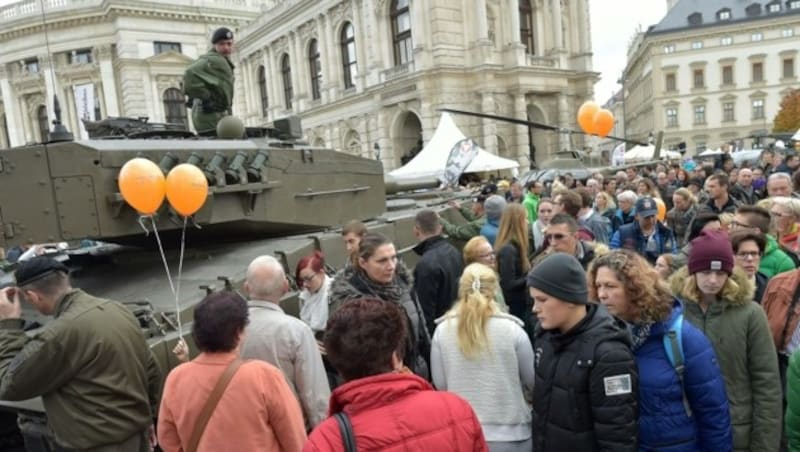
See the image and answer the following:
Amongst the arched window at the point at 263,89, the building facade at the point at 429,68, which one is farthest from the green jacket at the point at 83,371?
the arched window at the point at 263,89

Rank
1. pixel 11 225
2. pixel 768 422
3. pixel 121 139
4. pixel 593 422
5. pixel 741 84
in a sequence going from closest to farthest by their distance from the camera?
pixel 593 422 < pixel 768 422 < pixel 11 225 < pixel 121 139 < pixel 741 84

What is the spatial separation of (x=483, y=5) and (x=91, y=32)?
3003cm

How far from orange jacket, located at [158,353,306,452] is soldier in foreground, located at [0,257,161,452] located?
69cm

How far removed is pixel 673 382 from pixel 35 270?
3655 mm

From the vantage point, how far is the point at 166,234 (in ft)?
20.0

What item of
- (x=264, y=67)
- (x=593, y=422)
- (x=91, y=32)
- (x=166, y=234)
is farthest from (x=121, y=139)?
(x=91, y=32)

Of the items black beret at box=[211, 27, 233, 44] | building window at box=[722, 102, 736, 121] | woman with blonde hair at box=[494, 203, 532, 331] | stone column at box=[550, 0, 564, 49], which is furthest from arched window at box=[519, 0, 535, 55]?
building window at box=[722, 102, 736, 121]

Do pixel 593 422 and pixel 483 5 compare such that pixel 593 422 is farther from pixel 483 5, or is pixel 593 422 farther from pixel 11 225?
pixel 483 5

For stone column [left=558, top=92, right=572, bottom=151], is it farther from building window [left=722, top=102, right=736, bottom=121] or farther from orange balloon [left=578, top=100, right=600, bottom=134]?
building window [left=722, top=102, right=736, bottom=121]

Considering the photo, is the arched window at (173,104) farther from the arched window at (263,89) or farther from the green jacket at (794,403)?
the green jacket at (794,403)

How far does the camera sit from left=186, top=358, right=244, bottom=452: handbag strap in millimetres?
3021

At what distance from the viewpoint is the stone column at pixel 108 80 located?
4366 cm

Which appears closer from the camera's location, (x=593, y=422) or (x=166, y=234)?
(x=593, y=422)

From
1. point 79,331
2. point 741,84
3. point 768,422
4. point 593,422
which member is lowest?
point 768,422
